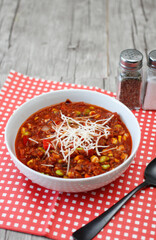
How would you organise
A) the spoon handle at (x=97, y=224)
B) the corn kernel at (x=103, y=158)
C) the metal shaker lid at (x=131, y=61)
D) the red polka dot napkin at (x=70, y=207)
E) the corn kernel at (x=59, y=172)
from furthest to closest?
1. the metal shaker lid at (x=131, y=61)
2. the corn kernel at (x=103, y=158)
3. the corn kernel at (x=59, y=172)
4. the red polka dot napkin at (x=70, y=207)
5. the spoon handle at (x=97, y=224)

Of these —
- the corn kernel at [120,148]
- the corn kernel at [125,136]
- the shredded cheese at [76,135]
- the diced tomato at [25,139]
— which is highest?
the shredded cheese at [76,135]

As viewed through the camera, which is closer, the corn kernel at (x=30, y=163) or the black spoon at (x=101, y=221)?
the black spoon at (x=101, y=221)

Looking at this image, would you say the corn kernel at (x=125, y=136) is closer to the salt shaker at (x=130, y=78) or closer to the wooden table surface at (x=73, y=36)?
the salt shaker at (x=130, y=78)

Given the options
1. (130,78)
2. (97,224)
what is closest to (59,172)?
(97,224)

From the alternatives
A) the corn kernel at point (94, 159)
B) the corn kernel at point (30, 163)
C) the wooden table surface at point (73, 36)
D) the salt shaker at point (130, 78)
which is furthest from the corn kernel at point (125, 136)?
the wooden table surface at point (73, 36)

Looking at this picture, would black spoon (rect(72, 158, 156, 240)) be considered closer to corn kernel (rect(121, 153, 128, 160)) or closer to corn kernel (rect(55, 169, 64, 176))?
corn kernel (rect(121, 153, 128, 160))

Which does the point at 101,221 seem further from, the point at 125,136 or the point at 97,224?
the point at 125,136

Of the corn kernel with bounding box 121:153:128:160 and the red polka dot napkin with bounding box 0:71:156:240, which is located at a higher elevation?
the corn kernel with bounding box 121:153:128:160

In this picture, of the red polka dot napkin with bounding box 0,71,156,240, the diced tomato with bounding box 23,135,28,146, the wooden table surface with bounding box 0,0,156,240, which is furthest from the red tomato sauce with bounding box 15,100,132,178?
the wooden table surface with bounding box 0,0,156,240
